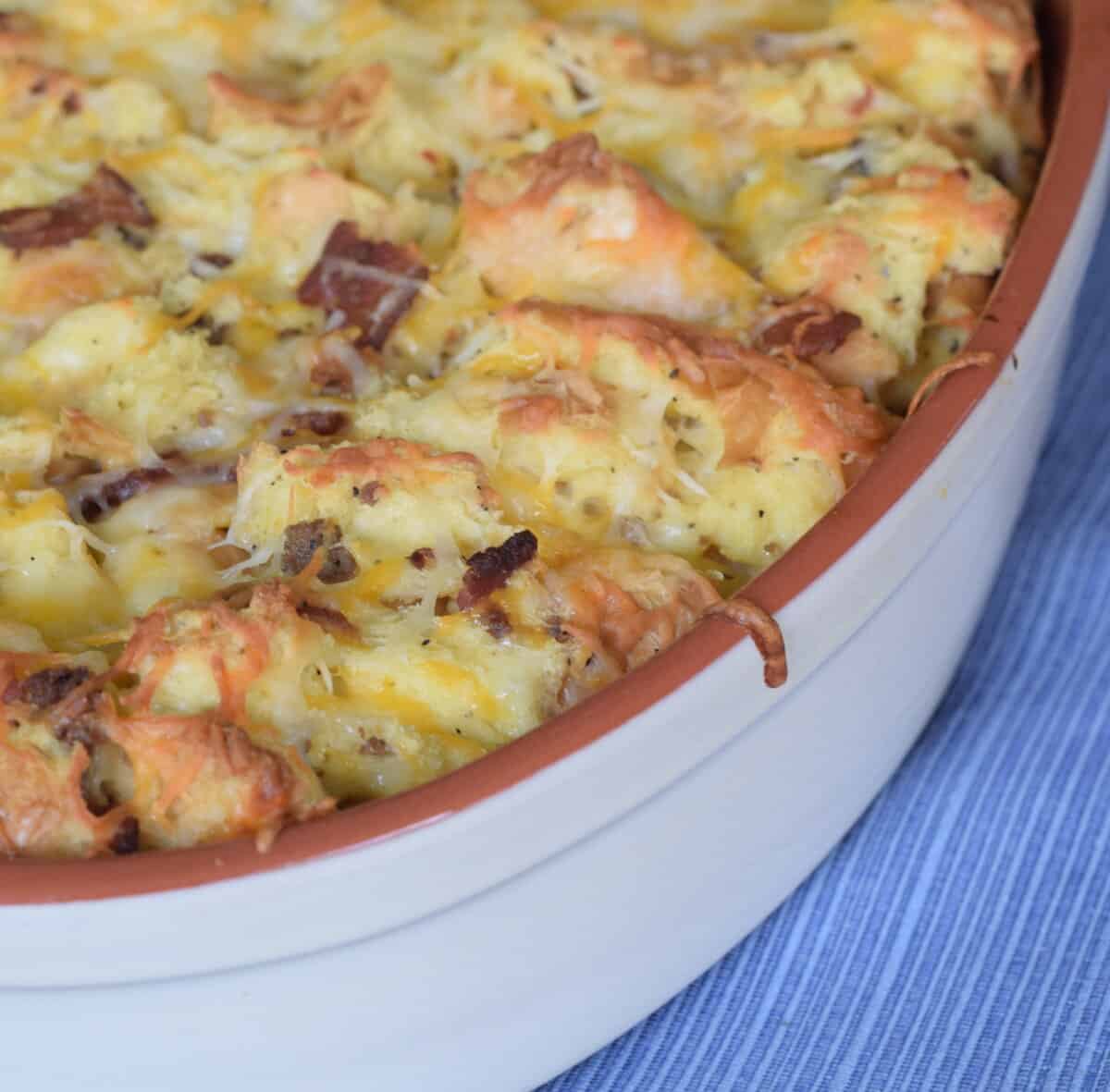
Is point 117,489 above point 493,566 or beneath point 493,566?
beneath

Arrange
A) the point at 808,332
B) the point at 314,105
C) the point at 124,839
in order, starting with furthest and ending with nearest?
the point at 314,105
the point at 808,332
the point at 124,839

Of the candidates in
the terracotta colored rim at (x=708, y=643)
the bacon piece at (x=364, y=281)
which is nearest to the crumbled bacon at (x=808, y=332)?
the terracotta colored rim at (x=708, y=643)

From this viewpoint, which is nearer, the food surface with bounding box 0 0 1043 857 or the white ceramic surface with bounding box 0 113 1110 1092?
the white ceramic surface with bounding box 0 113 1110 1092

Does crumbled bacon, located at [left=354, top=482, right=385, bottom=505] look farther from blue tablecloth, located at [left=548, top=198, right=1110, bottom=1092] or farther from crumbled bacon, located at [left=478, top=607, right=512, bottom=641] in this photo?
blue tablecloth, located at [left=548, top=198, right=1110, bottom=1092]

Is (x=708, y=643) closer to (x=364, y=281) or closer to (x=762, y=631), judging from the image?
(x=762, y=631)

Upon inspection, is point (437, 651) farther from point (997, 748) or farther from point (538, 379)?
point (997, 748)

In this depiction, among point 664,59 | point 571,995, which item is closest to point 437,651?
point 571,995

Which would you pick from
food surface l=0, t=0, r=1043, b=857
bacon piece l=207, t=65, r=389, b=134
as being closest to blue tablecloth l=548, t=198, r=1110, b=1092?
food surface l=0, t=0, r=1043, b=857

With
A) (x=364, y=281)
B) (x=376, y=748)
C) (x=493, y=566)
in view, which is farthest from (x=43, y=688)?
(x=364, y=281)
